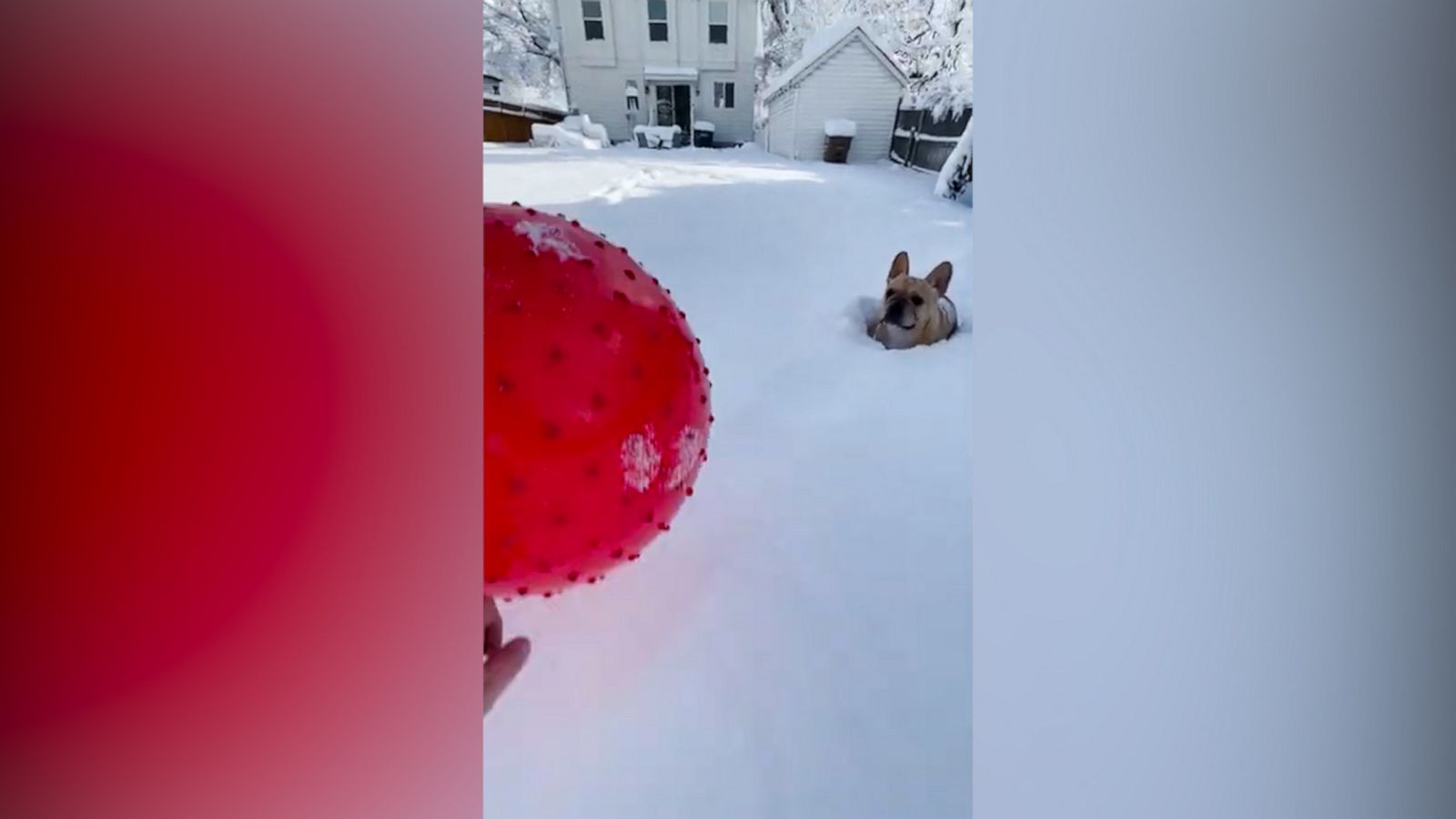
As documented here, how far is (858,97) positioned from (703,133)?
3.64m

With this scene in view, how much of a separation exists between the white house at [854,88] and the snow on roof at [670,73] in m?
2.37

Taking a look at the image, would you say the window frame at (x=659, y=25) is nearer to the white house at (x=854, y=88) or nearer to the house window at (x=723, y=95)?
the house window at (x=723, y=95)

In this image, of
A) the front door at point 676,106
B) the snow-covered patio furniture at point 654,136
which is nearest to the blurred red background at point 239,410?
the snow-covered patio furniture at point 654,136

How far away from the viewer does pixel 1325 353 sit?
251mm

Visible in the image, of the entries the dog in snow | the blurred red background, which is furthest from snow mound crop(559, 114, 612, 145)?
the blurred red background

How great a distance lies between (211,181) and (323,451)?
89 millimetres

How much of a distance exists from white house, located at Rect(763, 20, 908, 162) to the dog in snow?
3.41m

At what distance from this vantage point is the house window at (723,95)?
7957 millimetres

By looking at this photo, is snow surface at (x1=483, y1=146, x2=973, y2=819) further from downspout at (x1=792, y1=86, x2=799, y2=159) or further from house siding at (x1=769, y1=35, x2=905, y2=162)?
downspout at (x1=792, y1=86, x2=799, y2=159)

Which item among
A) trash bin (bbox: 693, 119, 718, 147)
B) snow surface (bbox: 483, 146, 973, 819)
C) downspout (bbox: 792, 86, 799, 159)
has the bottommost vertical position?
snow surface (bbox: 483, 146, 973, 819)

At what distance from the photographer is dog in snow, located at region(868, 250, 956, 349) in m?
1.68

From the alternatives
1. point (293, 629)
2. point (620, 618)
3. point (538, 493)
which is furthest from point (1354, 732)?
point (620, 618)

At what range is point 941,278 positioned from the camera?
1811 millimetres

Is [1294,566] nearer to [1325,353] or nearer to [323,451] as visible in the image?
[1325,353]
